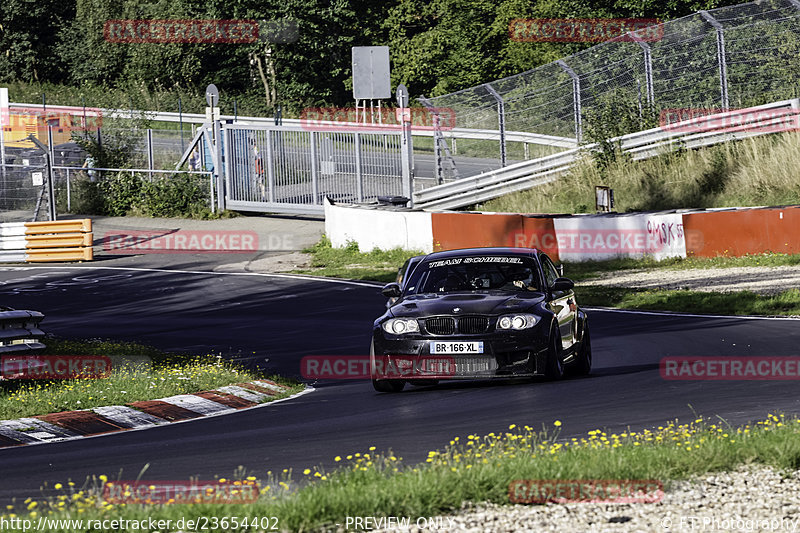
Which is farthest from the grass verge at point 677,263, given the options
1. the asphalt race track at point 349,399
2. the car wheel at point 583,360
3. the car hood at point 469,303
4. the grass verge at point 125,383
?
the car hood at point 469,303

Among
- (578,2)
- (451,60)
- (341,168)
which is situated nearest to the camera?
(341,168)

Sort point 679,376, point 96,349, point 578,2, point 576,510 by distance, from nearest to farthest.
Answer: point 576,510
point 679,376
point 96,349
point 578,2

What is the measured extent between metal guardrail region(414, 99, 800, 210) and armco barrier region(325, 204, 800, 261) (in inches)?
199

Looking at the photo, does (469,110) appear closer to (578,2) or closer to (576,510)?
(578,2)

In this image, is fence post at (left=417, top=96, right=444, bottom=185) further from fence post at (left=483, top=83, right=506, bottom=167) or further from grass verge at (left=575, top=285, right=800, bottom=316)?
grass verge at (left=575, top=285, right=800, bottom=316)

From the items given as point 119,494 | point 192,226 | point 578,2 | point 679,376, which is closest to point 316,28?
point 578,2

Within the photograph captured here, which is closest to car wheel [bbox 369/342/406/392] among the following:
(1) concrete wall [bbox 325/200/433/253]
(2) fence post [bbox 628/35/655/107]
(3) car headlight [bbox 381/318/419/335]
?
(3) car headlight [bbox 381/318/419/335]

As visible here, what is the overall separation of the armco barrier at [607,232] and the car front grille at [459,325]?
Result: 14.1 m

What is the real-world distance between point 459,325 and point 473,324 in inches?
5.4

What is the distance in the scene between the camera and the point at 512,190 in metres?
34.8

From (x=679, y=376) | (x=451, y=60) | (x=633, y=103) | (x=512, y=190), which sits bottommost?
(x=679, y=376)

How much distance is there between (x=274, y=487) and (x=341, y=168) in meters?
29.4

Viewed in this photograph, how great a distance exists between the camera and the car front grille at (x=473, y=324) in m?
12.0

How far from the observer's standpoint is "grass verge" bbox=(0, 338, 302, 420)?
1183cm
